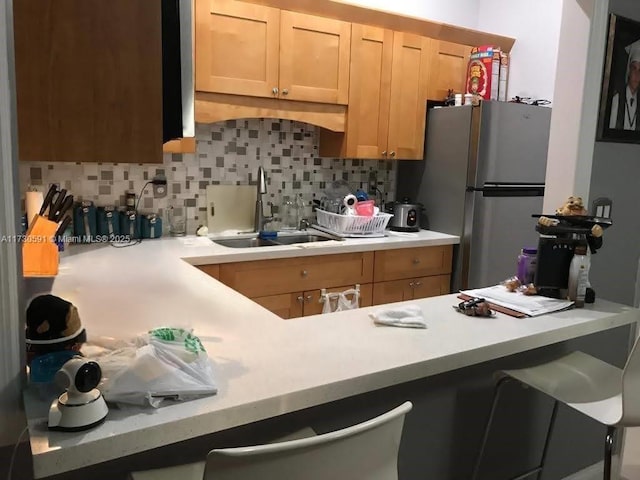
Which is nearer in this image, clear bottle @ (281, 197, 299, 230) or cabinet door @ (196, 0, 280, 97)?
cabinet door @ (196, 0, 280, 97)

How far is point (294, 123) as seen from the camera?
341 centimetres

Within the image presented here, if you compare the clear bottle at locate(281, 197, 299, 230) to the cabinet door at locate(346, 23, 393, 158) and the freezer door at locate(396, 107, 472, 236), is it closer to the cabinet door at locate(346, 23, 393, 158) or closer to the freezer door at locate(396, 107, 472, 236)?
the cabinet door at locate(346, 23, 393, 158)

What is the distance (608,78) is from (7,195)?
2138 millimetres

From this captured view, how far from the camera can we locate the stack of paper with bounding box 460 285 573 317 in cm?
163

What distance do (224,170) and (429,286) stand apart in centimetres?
145

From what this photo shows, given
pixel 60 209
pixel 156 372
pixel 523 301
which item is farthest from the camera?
pixel 60 209

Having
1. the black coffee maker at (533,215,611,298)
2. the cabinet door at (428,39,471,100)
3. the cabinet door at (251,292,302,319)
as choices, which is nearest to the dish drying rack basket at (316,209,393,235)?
the cabinet door at (251,292,302,319)

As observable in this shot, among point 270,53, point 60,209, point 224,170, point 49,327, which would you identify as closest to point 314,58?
point 270,53

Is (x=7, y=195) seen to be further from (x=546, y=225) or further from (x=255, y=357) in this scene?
(x=546, y=225)

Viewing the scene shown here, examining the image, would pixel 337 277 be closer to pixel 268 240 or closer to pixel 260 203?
pixel 268 240

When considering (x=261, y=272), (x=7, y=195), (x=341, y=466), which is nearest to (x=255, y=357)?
(x=341, y=466)

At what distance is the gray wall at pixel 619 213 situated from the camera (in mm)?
2197

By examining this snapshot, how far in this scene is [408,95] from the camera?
341 cm

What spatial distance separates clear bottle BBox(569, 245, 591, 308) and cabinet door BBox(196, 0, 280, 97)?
185 cm
